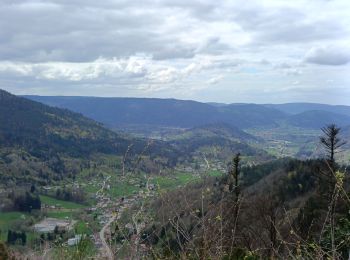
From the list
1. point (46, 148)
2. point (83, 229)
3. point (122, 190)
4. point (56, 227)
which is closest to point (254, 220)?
point (56, 227)

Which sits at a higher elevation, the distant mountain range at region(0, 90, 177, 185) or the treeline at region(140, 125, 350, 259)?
the treeline at region(140, 125, 350, 259)

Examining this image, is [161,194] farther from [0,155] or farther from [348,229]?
[0,155]

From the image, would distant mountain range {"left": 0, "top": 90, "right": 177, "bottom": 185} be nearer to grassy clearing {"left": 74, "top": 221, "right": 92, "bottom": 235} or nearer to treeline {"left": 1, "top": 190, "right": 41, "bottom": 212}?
treeline {"left": 1, "top": 190, "right": 41, "bottom": 212}

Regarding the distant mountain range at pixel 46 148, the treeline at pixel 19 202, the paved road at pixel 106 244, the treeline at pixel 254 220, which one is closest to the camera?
the paved road at pixel 106 244

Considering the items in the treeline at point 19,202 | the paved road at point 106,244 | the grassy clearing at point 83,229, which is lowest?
the treeline at point 19,202

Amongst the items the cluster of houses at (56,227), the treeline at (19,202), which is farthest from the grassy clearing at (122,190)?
the treeline at (19,202)

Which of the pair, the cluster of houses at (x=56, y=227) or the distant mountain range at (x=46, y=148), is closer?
the cluster of houses at (x=56, y=227)

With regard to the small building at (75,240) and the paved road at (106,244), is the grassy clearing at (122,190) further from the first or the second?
the small building at (75,240)

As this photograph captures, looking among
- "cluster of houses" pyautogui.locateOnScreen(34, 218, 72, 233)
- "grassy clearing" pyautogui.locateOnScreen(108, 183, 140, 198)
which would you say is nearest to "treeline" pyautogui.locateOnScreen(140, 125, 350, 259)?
"grassy clearing" pyautogui.locateOnScreen(108, 183, 140, 198)

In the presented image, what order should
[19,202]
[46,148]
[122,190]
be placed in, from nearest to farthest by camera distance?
[122,190] < [19,202] < [46,148]

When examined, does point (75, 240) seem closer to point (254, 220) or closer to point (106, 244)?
point (106, 244)

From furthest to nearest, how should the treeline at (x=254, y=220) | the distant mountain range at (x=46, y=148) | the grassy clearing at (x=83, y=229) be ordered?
the distant mountain range at (x=46, y=148) < the treeline at (x=254, y=220) < the grassy clearing at (x=83, y=229)
